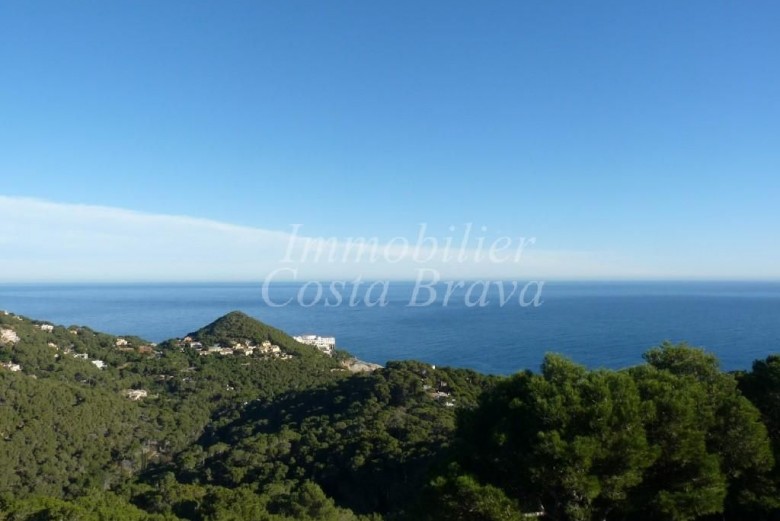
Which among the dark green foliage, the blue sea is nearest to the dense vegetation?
the dark green foliage

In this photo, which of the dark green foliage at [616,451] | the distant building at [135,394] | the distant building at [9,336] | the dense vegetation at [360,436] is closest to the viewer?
the dark green foliage at [616,451]

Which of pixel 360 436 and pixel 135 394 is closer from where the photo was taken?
pixel 360 436

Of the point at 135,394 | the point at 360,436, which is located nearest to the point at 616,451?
the point at 360,436

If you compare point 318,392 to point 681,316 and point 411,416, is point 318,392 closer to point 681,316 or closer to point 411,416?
point 411,416

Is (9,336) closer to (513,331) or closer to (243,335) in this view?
(243,335)

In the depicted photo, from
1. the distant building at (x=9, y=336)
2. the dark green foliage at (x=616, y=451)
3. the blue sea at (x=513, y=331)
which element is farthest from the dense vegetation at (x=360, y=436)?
the blue sea at (x=513, y=331)

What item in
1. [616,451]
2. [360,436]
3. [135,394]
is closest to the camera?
[616,451]

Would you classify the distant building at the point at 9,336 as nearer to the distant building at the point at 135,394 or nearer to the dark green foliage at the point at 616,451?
the distant building at the point at 135,394

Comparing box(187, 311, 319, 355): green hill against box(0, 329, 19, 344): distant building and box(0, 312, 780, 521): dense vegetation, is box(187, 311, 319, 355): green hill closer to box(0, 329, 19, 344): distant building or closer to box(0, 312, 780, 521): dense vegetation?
box(0, 312, 780, 521): dense vegetation
